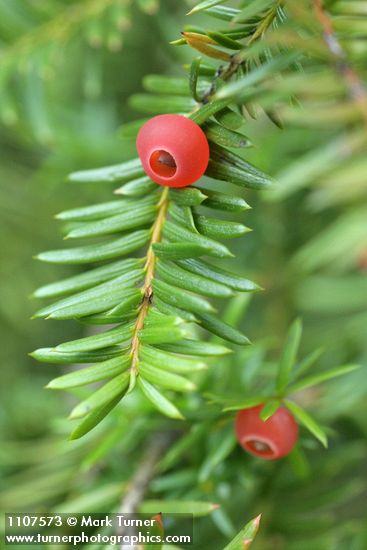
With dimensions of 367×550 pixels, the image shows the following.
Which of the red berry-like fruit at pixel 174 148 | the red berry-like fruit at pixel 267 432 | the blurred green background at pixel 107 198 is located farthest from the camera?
the blurred green background at pixel 107 198

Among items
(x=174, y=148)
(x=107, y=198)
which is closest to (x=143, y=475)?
(x=174, y=148)

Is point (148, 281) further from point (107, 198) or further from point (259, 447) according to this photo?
point (107, 198)

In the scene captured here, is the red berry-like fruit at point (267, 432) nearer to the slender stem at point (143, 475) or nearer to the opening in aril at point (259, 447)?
the opening in aril at point (259, 447)

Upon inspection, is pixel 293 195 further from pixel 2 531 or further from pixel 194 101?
pixel 2 531

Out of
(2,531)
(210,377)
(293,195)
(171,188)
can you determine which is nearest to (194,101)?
(171,188)

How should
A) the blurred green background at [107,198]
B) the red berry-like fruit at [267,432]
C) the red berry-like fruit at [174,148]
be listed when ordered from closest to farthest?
the red berry-like fruit at [174,148] → the red berry-like fruit at [267,432] → the blurred green background at [107,198]

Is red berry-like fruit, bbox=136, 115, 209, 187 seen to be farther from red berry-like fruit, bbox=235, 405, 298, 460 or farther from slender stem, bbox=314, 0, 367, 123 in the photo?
red berry-like fruit, bbox=235, 405, 298, 460

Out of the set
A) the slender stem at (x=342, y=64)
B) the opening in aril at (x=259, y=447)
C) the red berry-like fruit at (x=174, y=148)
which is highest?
the slender stem at (x=342, y=64)

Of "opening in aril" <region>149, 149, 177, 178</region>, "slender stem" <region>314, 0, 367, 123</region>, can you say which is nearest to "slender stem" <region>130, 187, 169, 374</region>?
"opening in aril" <region>149, 149, 177, 178</region>

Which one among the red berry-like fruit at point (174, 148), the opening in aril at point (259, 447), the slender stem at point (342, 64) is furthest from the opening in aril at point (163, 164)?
the opening in aril at point (259, 447)
